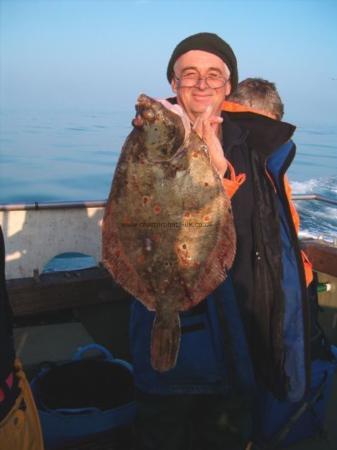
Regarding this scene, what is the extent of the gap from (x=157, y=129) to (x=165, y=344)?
34.7 inches

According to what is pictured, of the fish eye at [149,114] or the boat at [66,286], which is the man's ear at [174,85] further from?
the boat at [66,286]

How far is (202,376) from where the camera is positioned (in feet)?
7.03

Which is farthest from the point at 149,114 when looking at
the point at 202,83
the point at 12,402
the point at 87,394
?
the point at 87,394

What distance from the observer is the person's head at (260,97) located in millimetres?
3082

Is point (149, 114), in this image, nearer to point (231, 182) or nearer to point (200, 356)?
point (231, 182)

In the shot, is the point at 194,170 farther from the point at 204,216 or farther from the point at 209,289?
the point at 209,289

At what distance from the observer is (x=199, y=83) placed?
6.98 ft

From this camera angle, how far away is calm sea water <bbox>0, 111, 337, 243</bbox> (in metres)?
13.5

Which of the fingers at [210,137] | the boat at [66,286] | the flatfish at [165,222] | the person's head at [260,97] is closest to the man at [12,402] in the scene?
the flatfish at [165,222]

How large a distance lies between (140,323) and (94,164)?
18.4m

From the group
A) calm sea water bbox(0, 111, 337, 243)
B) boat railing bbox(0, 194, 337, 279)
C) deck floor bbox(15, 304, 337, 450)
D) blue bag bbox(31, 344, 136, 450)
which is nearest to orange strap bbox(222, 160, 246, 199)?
blue bag bbox(31, 344, 136, 450)

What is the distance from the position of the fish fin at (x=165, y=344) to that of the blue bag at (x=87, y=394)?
995 mm

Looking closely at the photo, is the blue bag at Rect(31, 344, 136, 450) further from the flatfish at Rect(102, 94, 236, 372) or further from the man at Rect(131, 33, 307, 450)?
the flatfish at Rect(102, 94, 236, 372)

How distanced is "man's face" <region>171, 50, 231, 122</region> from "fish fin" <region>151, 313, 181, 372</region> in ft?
3.31
